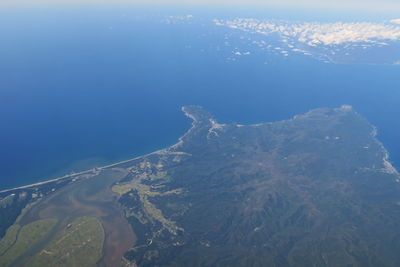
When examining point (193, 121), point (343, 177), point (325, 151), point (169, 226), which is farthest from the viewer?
point (193, 121)

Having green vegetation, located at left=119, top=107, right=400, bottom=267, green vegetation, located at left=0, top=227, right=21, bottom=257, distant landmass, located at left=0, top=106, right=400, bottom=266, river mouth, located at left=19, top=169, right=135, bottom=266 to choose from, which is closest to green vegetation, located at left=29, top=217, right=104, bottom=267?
distant landmass, located at left=0, top=106, right=400, bottom=266

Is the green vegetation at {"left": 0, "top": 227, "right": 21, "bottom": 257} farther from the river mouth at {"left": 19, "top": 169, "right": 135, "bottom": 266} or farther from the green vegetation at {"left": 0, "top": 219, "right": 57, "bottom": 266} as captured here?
the river mouth at {"left": 19, "top": 169, "right": 135, "bottom": 266}

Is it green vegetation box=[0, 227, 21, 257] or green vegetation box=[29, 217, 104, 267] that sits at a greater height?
green vegetation box=[0, 227, 21, 257]

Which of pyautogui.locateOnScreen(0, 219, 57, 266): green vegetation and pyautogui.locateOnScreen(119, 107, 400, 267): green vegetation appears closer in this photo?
pyautogui.locateOnScreen(0, 219, 57, 266): green vegetation

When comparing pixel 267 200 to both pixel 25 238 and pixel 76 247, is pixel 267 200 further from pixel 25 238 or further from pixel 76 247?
pixel 25 238

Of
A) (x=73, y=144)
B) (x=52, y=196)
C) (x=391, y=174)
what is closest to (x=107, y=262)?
(x=52, y=196)

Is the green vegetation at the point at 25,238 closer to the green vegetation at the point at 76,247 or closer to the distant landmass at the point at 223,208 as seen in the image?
the distant landmass at the point at 223,208

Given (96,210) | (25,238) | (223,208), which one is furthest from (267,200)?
(25,238)

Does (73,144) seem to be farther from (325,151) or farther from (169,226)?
(325,151)
